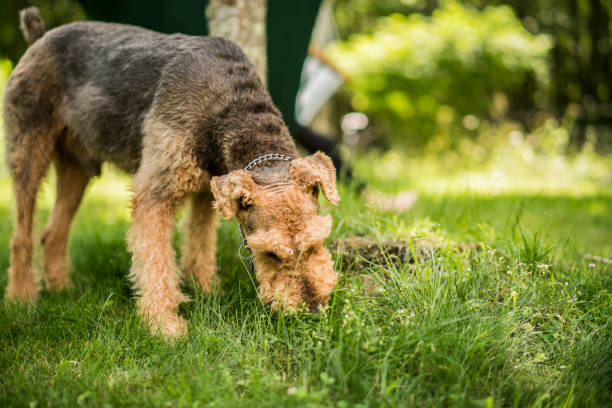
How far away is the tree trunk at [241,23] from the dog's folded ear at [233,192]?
1905 mm

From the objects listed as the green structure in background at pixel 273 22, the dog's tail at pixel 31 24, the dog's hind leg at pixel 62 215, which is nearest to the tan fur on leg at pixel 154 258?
the dog's hind leg at pixel 62 215

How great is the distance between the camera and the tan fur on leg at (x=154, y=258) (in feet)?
9.82

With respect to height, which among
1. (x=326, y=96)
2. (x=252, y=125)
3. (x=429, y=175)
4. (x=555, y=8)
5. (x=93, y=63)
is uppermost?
(x=555, y=8)

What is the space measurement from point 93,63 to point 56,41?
50 centimetres

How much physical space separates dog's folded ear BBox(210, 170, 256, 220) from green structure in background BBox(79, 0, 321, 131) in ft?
11.7

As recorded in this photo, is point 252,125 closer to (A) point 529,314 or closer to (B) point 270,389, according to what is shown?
(B) point 270,389

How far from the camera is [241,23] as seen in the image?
4.41 meters

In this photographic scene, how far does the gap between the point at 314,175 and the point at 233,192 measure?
474mm

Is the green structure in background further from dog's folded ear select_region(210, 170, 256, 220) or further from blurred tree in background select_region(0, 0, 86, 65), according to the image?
dog's folded ear select_region(210, 170, 256, 220)

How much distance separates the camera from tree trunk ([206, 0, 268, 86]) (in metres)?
4.36

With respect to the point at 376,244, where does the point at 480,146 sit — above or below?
below

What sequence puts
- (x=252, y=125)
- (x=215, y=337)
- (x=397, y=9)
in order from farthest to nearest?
(x=397, y=9) < (x=252, y=125) < (x=215, y=337)

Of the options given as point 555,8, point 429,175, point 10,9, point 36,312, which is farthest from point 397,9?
point 36,312

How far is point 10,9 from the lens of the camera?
25.0 feet
